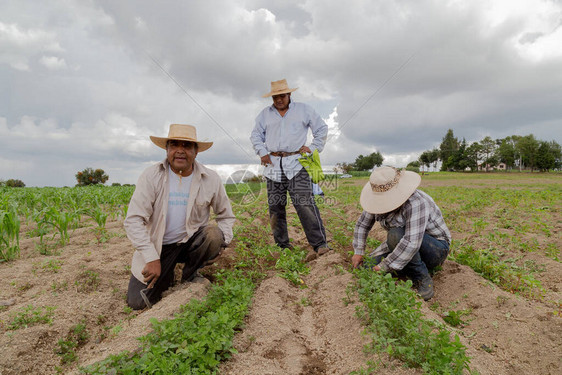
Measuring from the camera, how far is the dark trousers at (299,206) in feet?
15.5

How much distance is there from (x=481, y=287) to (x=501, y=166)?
105 metres

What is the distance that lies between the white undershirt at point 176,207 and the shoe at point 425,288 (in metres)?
2.47

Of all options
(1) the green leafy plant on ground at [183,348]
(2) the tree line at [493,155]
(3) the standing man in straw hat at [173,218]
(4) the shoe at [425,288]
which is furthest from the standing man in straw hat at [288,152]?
(2) the tree line at [493,155]

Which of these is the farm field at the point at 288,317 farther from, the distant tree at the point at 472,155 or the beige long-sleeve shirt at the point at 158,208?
the distant tree at the point at 472,155

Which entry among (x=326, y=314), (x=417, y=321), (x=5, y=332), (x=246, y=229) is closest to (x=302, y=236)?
(x=246, y=229)

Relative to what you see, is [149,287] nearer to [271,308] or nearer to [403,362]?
[271,308]

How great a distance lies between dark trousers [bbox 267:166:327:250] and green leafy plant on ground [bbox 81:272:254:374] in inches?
86.3

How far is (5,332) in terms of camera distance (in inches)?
112

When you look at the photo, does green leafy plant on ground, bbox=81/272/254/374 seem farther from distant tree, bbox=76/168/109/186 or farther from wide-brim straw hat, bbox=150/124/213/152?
distant tree, bbox=76/168/109/186

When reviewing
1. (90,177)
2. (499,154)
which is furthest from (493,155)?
(90,177)

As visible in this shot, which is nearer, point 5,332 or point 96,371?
point 96,371

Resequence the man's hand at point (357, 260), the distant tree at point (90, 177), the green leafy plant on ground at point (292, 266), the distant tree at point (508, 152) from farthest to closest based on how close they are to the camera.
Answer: the distant tree at point (508, 152), the distant tree at point (90, 177), the green leafy plant on ground at point (292, 266), the man's hand at point (357, 260)

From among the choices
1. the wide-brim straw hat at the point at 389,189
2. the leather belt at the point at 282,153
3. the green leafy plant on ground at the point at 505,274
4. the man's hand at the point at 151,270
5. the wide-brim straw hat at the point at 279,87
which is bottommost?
the green leafy plant on ground at the point at 505,274

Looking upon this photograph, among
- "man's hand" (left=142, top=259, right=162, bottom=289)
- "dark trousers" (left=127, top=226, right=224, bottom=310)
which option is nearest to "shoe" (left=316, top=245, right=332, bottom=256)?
"dark trousers" (left=127, top=226, right=224, bottom=310)
